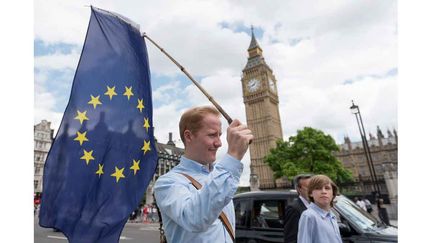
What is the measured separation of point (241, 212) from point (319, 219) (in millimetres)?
2670

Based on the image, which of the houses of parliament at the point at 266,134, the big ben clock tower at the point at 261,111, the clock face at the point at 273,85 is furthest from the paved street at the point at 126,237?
the clock face at the point at 273,85

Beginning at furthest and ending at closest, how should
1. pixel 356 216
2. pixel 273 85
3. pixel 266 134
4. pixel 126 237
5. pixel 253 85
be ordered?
pixel 273 85 < pixel 253 85 < pixel 266 134 < pixel 126 237 < pixel 356 216

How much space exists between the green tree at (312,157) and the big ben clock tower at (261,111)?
35.8m

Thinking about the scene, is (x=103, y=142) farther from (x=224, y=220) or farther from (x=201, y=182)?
(x=224, y=220)

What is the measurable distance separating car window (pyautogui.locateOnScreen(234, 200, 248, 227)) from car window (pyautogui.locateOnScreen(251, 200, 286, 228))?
17cm

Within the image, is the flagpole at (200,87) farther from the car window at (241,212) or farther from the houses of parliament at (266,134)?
the houses of parliament at (266,134)

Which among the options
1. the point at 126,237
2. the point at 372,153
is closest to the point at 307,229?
the point at 126,237

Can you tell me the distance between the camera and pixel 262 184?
80.4m

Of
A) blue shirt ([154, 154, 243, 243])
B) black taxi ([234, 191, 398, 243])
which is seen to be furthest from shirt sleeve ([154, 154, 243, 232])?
black taxi ([234, 191, 398, 243])

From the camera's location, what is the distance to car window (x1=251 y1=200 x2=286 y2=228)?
17.5 ft

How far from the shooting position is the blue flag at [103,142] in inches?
97.8

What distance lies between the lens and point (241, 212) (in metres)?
5.74

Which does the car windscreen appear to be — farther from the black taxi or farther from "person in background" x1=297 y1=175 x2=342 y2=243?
"person in background" x1=297 y1=175 x2=342 y2=243

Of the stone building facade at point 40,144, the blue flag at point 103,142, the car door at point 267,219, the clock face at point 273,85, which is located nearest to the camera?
the blue flag at point 103,142
